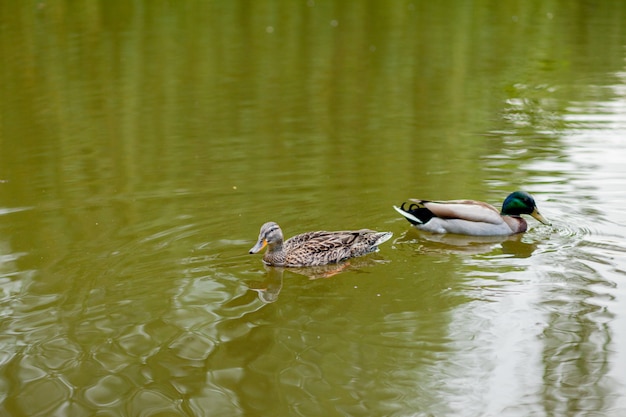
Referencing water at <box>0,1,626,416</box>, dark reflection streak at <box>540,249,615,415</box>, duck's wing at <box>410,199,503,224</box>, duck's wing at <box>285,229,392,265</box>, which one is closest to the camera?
dark reflection streak at <box>540,249,615,415</box>

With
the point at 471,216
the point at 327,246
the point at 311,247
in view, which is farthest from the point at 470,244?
the point at 311,247

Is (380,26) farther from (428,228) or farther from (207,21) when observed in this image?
(428,228)

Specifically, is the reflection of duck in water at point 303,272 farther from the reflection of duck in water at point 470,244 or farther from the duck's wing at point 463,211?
the duck's wing at point 463,211

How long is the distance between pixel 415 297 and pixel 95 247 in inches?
123

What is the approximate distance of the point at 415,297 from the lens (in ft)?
24.0

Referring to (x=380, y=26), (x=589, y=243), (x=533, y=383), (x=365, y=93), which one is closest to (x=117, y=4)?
(x=380, y=26)

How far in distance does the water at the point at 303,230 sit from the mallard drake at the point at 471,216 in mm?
143

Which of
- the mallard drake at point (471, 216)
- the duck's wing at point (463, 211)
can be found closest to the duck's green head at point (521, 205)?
the mallard drake at point (471, 216)

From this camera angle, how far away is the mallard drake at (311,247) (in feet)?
26.8

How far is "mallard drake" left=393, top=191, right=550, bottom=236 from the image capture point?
29.5 ft

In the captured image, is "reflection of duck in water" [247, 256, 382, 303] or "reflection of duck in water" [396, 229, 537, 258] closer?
"reflection of duck in water" [247, 256, 382, 303]

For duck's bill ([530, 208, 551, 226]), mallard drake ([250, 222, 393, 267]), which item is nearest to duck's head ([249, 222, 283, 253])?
mallard drake ([250, 222, 393, 267])

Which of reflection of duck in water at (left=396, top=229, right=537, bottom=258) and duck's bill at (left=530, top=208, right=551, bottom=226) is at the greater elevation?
duck's bill at (left=530, top=208, right=551, bottom=226)

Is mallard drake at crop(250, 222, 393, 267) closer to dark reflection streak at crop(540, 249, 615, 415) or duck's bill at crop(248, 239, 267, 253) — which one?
duck's bill at crop(248, 239, 267, 253)
